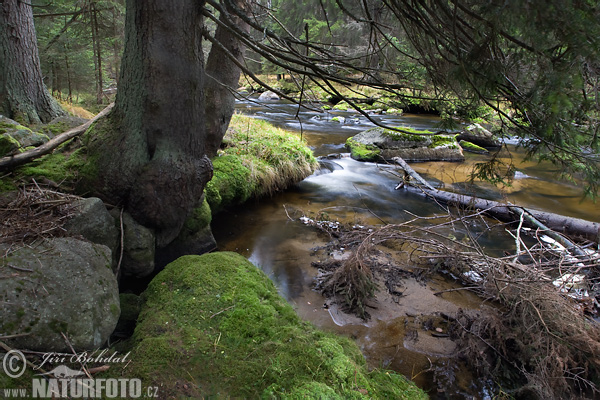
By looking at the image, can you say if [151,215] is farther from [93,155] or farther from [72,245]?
[72,245]

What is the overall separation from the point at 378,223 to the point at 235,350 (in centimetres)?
547

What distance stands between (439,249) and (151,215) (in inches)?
171

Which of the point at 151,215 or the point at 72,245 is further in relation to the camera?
the point at 151,215

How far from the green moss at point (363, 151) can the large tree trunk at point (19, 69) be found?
913 centimetres

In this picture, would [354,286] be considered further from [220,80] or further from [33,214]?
[220,80]

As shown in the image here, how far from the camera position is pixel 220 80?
595 centimetres

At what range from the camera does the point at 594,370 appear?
3416 mm

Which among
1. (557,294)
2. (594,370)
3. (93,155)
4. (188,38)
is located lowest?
(594,370)

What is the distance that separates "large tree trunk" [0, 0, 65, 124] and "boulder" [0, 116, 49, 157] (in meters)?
1.83

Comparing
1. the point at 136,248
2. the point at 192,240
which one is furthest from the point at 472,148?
the point at 136,248

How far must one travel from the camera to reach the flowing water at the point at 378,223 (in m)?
3.82

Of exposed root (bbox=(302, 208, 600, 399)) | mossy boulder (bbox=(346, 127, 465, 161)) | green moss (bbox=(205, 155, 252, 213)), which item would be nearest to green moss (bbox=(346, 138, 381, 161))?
mossy boulder (bbox=(346, 127, 465, 161))

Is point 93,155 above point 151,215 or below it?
above

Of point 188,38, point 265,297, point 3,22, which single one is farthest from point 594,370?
point 3,22
